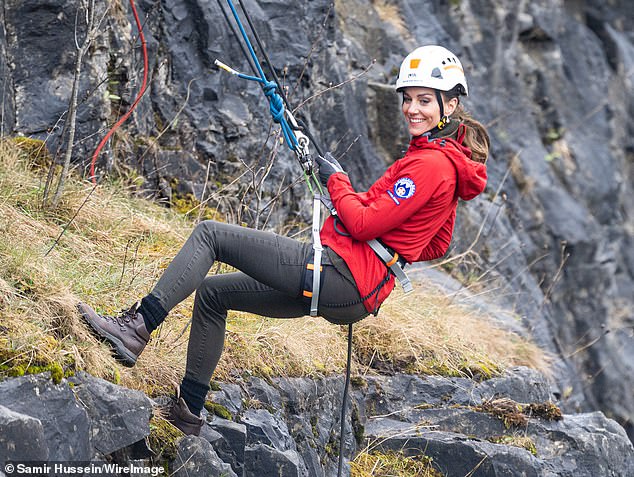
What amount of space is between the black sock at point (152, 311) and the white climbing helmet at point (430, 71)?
1609 mm

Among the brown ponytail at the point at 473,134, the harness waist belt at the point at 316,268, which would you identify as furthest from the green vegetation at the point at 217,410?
the brown ponytail at the point at 473,134

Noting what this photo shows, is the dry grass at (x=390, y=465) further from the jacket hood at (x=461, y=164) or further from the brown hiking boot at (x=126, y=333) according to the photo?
the jacket hood at (x=461, y=164)

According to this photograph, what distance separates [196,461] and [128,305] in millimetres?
1279

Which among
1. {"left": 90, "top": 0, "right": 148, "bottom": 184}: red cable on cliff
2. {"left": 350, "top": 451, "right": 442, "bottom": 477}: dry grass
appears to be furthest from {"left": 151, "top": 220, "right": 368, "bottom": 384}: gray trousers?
{"left": 90, "top": 0, "right": 148, "bottom": 184}: red cable on cliff

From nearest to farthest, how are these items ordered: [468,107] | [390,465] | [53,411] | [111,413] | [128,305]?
[53,411], [111,413], [128,305], [390,465], [468,107]

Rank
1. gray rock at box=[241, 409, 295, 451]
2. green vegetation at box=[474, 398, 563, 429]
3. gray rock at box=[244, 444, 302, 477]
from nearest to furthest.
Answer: gray rock at box=[244, 444, 302, 477]
gray rock at box=[241, 409, 295, 451]
green vegetation at box=[474, 398, 563, 429]

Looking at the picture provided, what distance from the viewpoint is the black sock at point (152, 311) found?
13.3ft

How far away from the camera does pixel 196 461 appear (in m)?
4.07

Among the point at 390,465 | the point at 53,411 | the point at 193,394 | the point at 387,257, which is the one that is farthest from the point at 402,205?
the point at 390,465

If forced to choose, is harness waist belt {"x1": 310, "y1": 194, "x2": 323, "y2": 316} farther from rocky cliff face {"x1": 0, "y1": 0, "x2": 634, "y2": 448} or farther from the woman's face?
rocky cliff face {"x1": 0, "y1": 0, "x2": 634, "y2": 448}

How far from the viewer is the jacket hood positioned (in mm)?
4145

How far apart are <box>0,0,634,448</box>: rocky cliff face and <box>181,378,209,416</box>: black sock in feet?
6.61

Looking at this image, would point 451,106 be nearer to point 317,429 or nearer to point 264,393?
point 264,393

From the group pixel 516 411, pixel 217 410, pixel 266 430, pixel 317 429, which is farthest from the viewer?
pixel 516 411
